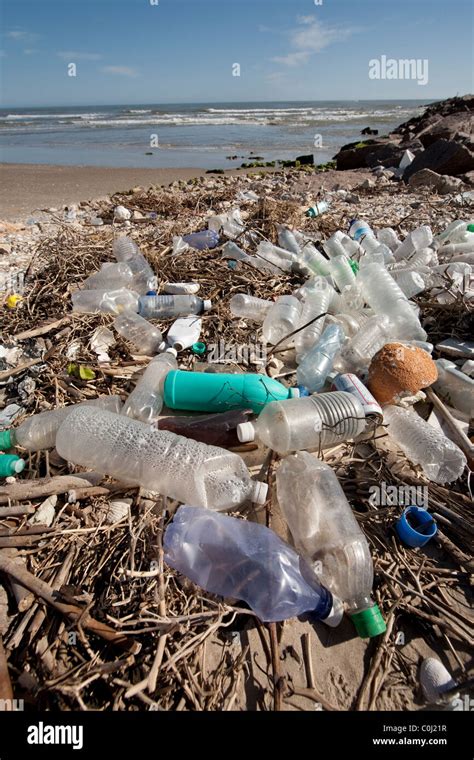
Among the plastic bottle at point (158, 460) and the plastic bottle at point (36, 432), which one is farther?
the plastic bottle at point (36, 432)

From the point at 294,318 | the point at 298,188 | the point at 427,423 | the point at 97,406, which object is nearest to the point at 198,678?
the point at 97,406

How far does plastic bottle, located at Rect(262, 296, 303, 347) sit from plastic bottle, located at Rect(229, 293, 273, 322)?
0.17m

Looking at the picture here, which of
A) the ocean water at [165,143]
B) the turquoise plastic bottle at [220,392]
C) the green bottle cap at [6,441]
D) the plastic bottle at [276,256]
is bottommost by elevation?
the green bottle cap at [6,441]

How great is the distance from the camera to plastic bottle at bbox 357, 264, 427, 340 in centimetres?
257

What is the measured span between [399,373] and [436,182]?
22.6 feet

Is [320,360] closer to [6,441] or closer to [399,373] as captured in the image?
[399,373]

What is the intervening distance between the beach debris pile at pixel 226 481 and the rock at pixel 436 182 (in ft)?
16.0

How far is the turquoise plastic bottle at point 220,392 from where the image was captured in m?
1.98

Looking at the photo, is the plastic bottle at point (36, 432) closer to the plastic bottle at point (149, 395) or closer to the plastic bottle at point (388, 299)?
the plastic bottle at point (149, 395)

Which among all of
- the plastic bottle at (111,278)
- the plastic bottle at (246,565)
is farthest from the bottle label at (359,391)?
the plastic bottle at (111,278)

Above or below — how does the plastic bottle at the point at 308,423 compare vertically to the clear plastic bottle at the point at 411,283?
below
